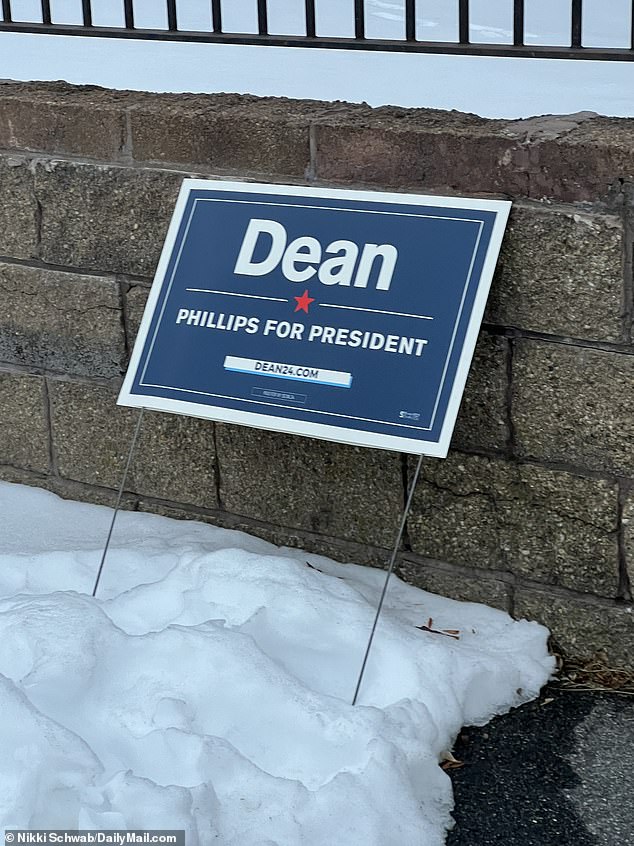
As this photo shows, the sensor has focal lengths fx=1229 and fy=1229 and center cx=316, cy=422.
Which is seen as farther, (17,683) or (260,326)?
(260,326)

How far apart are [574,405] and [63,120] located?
5.54 feet

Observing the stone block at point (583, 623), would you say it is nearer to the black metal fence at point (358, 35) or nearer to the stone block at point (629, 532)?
the stone block at point (629, 532)

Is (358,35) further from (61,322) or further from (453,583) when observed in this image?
(453,583)

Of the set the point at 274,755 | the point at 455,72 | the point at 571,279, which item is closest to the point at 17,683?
the point at 274,755

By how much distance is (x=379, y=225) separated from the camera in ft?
9.89

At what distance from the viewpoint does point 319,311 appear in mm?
3033

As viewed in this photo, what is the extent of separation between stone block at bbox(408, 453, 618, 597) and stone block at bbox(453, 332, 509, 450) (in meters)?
0.06

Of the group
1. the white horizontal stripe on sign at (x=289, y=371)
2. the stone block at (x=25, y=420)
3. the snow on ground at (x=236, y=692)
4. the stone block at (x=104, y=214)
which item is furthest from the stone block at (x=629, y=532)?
the stone block at (x=25, y=420)

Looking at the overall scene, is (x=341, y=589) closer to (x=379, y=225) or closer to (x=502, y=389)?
(x=502, y=389)

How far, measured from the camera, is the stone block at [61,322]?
3.61 m

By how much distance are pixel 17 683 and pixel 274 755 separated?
593mm

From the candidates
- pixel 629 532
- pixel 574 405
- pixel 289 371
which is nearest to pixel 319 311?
pixel 289 371

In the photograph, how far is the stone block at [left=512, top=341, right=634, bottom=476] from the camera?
2854 millimetres

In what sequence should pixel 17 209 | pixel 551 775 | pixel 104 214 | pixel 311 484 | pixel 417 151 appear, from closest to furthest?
1. pixel 551 775
2. pixel 417 151
3. pixel 311 484
4. pixel 104 214
5. pixel 17 209
